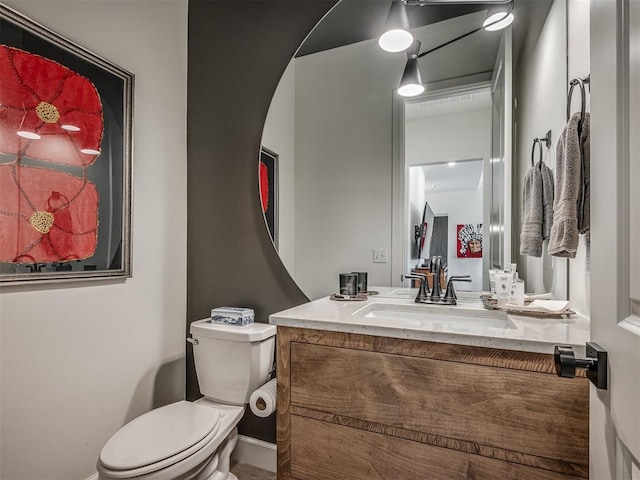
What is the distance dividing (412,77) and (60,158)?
1.48 meters

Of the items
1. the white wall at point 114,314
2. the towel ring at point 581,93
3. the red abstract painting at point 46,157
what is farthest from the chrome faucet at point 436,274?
the red abstract painting at point 46,157

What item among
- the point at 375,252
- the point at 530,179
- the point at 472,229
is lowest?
the point at 375,252

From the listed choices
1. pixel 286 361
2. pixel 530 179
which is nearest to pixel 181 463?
pixel 286 361

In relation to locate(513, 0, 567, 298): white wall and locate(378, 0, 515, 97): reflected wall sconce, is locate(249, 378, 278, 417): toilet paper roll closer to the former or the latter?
locate(513, 0, 567, 298): white wall

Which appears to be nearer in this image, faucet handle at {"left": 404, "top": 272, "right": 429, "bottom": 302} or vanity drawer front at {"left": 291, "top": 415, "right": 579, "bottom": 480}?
vanity drawer front at {"left": 291, "top": 415, "right": 579, "bottom": 480}

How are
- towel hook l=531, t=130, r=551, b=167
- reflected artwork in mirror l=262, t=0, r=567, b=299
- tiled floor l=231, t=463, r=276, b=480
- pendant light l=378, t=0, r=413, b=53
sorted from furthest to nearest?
1. tiled floor l=231, t=463, r=276, b=480
2. pendant light l=378, t=0, r=413, b=53
3. reflected artwork in mirror l=262, t=0, r=567, b=299
4. towel hook l=531, t=130, r=551, b=167

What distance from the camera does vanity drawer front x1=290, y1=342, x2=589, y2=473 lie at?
872 mm

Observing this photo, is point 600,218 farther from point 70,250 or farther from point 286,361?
point 70,250

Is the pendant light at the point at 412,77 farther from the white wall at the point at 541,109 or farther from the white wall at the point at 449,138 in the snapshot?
the white wall at the point at 541,109

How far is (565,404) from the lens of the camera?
87cm

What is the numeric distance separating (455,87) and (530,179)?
0.50 metres

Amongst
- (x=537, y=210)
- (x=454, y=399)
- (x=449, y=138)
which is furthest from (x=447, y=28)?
(x=454, y=399)

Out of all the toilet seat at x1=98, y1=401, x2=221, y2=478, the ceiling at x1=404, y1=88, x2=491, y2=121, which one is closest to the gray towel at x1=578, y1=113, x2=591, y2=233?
the ceiling at x1=404, y1=88, x2=491, y2=121

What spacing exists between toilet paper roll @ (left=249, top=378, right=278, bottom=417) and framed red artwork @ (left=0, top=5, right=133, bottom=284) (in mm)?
811
